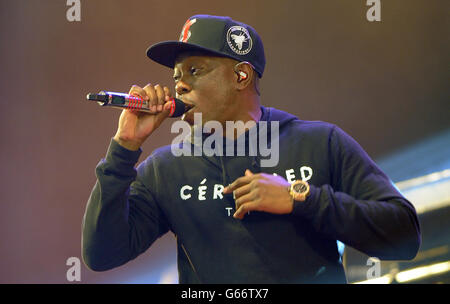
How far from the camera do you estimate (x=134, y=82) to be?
2598 mm

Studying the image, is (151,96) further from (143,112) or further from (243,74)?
(243,74)

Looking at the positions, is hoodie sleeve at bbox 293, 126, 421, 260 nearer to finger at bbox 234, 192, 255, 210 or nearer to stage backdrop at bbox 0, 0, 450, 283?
finger at bbox 234, 192, 255, 210

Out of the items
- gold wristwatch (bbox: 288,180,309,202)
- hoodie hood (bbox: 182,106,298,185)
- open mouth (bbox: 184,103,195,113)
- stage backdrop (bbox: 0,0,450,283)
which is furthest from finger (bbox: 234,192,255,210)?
stage backdrop (bbox: 0,0,450,283)

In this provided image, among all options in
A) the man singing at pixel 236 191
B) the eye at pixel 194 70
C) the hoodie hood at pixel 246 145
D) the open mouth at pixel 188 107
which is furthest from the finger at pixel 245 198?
the eye at pixel 194 70

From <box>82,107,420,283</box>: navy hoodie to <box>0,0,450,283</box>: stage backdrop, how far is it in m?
0.76

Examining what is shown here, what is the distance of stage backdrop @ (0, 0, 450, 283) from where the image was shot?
241 cm

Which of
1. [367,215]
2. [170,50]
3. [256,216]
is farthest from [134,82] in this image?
[367,215]

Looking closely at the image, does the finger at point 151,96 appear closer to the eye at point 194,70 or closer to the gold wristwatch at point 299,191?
the eye at point 194,70

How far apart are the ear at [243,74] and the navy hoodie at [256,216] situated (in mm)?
203

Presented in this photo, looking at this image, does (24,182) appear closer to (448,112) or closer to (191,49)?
(191,49)

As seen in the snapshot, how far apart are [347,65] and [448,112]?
0.52m

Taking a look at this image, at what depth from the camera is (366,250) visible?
149cm

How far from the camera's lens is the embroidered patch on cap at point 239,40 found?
5.82 ft
